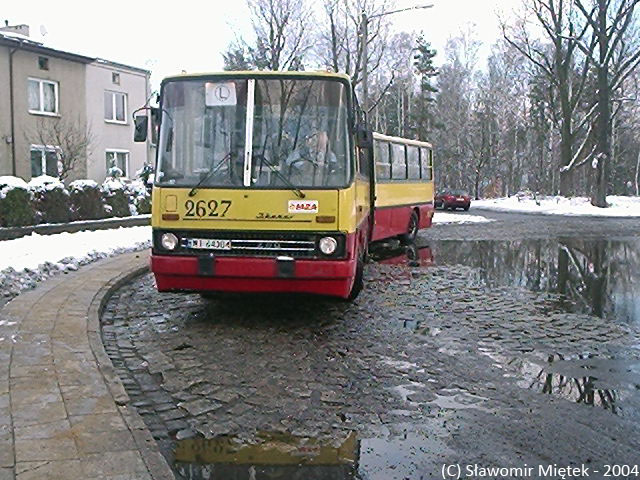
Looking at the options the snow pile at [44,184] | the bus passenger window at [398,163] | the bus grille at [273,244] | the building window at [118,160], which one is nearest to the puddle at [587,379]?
the bus grille at [273,244]

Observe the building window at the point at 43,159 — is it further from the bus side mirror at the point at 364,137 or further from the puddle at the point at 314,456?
the puddle at the point at 314,456

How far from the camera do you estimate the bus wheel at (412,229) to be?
18.1 m

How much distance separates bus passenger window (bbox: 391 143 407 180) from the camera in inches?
639

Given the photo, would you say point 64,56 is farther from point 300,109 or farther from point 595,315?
point 595,315

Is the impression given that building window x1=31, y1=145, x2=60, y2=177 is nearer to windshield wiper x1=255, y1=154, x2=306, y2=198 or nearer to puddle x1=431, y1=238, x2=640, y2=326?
puddle x1=431, y1=238, x2=640, y2=326

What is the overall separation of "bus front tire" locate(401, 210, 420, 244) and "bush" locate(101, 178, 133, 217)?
9.77 meters

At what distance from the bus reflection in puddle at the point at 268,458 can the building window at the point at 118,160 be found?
2808 centimetres

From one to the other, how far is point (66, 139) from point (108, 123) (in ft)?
13.6

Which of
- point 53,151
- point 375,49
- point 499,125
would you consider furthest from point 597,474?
point 499,125

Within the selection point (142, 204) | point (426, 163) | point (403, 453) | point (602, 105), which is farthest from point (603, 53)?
point (403, 453)

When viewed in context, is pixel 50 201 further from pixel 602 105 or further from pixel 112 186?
pixel 602 105

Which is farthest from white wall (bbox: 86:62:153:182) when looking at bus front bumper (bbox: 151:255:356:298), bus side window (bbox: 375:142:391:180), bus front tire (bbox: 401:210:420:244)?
bus front bumper (bbox: 151:255:356:298)

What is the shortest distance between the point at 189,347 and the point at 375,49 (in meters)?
36.2

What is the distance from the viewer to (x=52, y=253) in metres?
11.7
